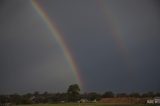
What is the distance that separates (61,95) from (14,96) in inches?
580

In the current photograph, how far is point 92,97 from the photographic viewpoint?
106 metres

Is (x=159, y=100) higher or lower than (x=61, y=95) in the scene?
lower

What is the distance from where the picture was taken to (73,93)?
94.7m

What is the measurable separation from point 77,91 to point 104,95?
2148 cm

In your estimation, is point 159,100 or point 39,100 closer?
point 159,100

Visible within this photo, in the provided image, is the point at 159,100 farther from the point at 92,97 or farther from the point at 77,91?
the point at 92,97

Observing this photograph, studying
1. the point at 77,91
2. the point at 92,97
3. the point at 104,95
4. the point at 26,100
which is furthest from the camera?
the point at 104,95

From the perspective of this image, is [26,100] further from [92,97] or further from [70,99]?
[92,97]

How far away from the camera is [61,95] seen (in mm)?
106375

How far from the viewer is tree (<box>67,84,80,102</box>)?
93.6m

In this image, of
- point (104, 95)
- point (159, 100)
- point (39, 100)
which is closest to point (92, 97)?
point (104, 95)

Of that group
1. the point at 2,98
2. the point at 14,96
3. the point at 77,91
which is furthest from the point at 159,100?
the point at 14,96

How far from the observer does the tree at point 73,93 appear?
307 feet

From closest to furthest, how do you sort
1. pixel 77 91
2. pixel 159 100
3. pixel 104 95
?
pixel 159 100 < pixel 77 91 < pixel 104 95
